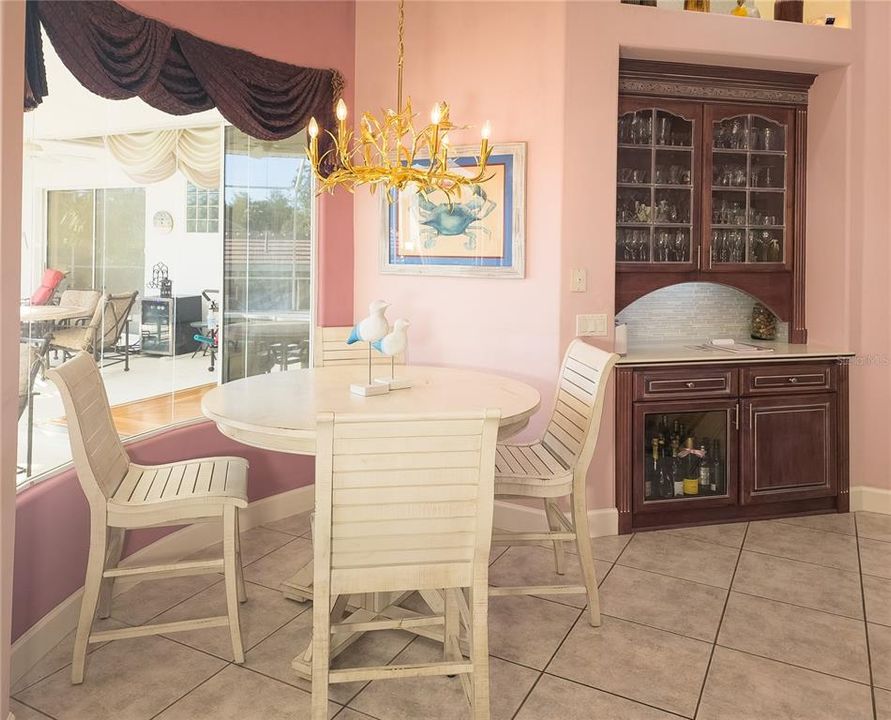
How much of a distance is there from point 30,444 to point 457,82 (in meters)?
2.55

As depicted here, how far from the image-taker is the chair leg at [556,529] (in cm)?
313

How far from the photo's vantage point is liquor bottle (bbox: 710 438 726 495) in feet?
12.6

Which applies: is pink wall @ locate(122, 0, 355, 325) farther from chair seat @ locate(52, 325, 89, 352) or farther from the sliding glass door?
chair seat @ locate(52, 325, 89, 352)

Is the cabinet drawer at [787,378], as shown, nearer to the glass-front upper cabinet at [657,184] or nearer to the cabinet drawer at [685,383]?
the cabinet drawer at [685,383]

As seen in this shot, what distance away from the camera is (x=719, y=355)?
381 centimetres

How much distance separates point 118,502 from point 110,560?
299 mm

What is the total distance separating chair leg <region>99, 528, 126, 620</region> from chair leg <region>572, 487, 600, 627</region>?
1611 millimetres

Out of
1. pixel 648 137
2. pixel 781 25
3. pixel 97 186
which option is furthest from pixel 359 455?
pixel 781 25

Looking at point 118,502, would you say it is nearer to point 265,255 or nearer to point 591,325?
point 265,255

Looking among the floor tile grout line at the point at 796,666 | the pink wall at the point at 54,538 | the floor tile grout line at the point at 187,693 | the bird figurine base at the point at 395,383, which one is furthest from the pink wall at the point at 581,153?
the floor tile grout line at the point at 187,693

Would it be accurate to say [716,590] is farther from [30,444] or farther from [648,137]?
[30,444]

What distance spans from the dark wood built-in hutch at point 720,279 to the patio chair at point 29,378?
2.50 metres

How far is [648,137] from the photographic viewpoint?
394 centimetres

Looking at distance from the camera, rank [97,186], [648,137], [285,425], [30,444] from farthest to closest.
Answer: [648,137] → [97,186] → [30,444] → [285,425]
